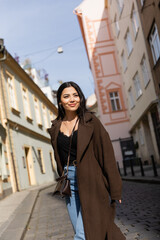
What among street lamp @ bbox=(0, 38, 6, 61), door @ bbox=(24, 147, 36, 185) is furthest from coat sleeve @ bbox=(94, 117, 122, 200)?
door @ bbox=(24, 147, 36, 185)

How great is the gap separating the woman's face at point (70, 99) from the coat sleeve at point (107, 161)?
1.04ft

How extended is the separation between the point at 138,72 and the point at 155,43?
201 inches

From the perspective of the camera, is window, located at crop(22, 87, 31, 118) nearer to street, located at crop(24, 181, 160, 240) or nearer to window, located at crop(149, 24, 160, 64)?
window, located at crop(149, 24, 160, 64)

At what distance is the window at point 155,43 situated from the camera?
14.5 m

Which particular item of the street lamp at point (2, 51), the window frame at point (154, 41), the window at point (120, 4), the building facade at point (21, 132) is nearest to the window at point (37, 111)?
the building facade at point (21, 132)

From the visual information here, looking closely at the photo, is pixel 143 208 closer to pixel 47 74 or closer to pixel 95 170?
pixel 95 170

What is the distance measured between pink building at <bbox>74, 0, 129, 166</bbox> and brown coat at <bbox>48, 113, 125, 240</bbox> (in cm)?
2578

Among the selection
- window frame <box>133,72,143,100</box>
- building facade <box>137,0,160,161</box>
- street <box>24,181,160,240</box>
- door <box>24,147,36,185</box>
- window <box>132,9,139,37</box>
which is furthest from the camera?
window frame <box>133,72,143,100</box>

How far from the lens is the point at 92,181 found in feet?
8.04

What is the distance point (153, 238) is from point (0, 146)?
10369 mm

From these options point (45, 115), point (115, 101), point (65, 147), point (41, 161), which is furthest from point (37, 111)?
point (65, 147)

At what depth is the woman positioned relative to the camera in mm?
2430

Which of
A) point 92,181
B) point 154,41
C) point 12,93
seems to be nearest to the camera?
point 92,181

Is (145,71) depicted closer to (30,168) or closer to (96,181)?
(30,168)
